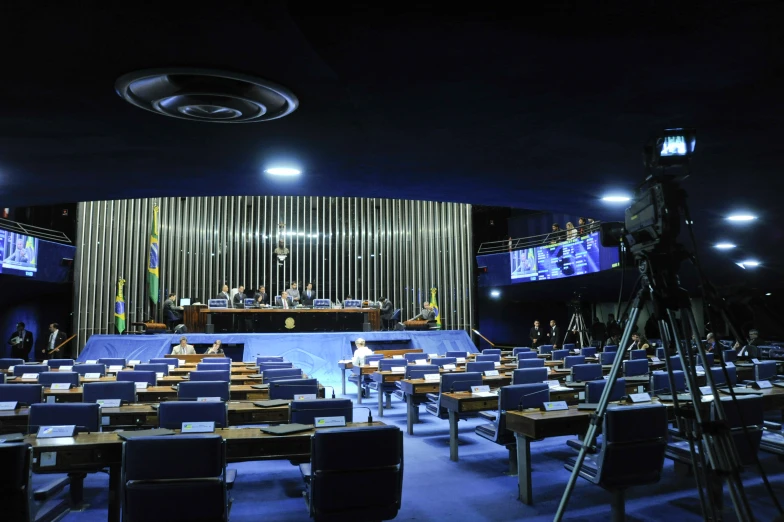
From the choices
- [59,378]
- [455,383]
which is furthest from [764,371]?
[59,378]

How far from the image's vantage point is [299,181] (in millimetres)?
5270

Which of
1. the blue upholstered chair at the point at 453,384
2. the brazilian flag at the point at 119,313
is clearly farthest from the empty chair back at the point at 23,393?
the brazilian flag at the point at 119,313

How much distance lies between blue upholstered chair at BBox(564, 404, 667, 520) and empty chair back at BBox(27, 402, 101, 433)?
3.36 m

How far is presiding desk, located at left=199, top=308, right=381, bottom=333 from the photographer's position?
1451 cm

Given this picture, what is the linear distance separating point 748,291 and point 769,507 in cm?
266

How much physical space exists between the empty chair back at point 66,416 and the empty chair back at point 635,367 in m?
6.25

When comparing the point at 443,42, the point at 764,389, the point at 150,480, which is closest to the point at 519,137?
the point at 443,42

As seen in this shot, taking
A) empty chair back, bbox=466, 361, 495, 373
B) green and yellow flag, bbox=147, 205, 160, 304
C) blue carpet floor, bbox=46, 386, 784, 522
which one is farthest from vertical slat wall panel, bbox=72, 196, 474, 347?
blue carpet floor, bbox=46, 386, 784, 522

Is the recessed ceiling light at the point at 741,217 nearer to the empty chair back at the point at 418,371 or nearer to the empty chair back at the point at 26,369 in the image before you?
the empty chair back at the point at 418,371

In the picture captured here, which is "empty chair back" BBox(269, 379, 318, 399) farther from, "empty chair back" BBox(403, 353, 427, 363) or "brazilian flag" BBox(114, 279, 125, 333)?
"brazilian flag" BBox(114, 279, 125, 333)

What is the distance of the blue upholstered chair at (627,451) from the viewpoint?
3.43m

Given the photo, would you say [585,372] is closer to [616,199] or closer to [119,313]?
[616,199]

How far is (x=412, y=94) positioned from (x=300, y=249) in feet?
56.4

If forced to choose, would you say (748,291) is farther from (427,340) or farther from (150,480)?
(427,340)
